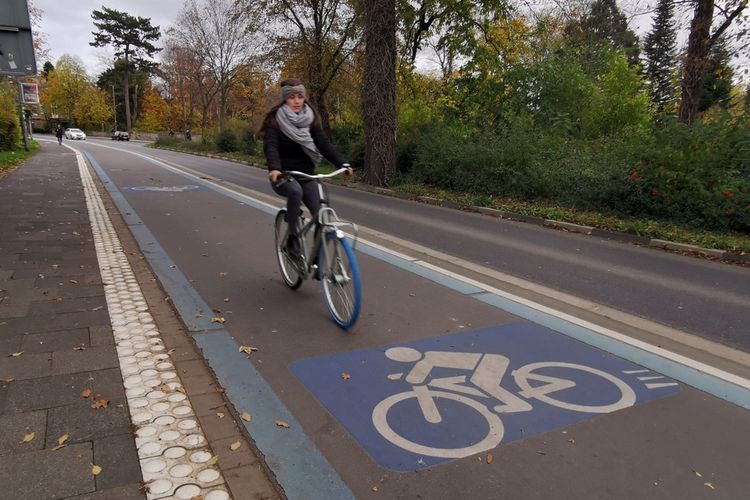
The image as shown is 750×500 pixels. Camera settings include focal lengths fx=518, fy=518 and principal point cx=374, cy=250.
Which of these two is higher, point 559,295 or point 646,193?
point 646,193

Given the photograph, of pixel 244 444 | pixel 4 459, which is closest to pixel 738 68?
pixel 244 444

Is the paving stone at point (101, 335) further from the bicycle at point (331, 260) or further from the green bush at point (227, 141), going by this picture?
the green bush at point (227, 141)

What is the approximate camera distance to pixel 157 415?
2.95 meters

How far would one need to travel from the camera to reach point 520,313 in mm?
4930

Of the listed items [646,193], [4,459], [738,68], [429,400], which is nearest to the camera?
[4,459]

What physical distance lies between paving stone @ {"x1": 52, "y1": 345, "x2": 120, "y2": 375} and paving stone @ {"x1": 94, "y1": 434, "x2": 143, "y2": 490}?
0.93 metres

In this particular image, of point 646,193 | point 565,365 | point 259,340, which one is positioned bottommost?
point 259,340

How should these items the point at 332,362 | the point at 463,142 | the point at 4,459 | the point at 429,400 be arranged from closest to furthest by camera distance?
the point at 4,459 → the point at 429,400 → the point at 332,362 → the point at 463,142

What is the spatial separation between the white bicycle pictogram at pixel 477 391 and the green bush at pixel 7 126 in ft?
101

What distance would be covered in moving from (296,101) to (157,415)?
299 cm

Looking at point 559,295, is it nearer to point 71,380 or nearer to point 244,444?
point 244,444

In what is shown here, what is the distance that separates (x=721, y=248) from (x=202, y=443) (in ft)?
29.0

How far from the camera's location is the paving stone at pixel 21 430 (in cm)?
259

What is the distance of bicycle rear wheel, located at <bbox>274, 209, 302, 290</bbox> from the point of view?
5.40m
